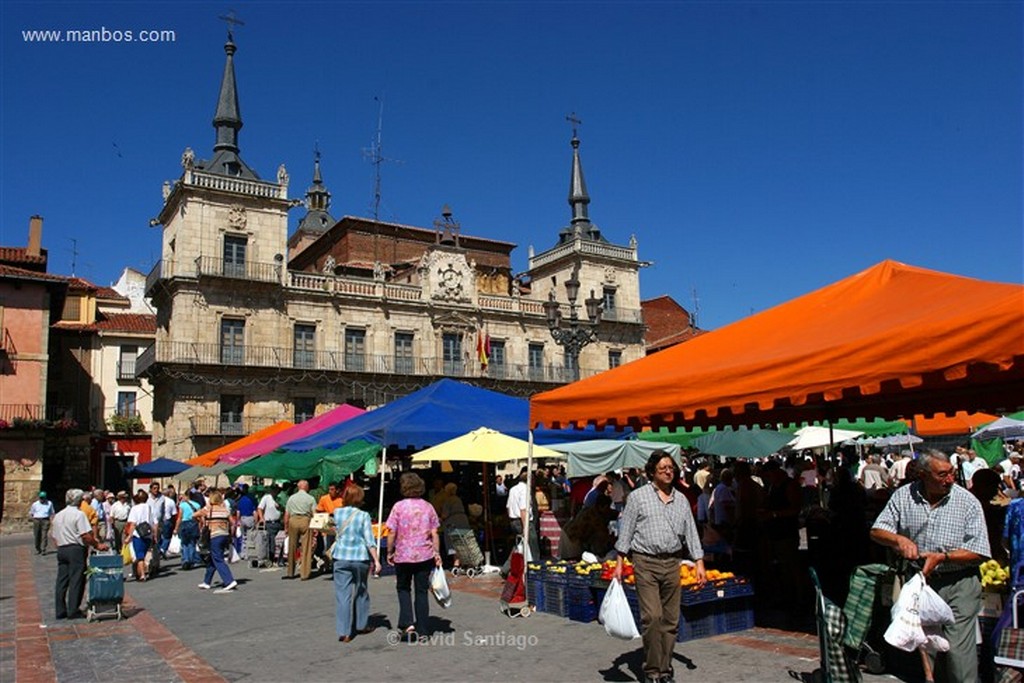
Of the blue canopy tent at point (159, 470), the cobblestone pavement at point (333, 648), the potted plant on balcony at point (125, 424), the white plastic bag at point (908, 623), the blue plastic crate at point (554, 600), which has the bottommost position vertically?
the cobblestone pavement at point (333, 648)

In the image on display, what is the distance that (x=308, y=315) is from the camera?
36938 millimetres

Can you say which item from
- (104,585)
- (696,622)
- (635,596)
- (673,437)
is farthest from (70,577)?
(673,437)

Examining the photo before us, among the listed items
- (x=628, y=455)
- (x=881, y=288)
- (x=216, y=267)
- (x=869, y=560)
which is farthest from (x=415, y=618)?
(x=216, y=267)

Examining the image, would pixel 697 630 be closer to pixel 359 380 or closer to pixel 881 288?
pixel 881 288

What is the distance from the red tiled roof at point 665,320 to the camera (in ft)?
192

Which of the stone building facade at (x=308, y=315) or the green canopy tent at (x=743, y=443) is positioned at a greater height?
the stone building facade at (x=308, y=315)

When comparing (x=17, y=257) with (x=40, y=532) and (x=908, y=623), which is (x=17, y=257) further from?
(x=908, y=623)

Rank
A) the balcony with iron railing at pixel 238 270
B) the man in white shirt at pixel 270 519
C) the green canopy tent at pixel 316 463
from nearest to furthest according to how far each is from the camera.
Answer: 1. the green canopy tent at pixel 316 463
2. the man in white shirt at pixel 270 519
3. the balcony with iron railing at pixel 238 270

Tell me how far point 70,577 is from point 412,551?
5127mm

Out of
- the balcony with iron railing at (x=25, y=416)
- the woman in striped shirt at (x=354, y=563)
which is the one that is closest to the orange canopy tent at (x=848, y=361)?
the woman in striped shirt at (x=354, y=563)

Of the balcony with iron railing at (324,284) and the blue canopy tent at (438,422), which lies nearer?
the blue canopy tent at (438,422)

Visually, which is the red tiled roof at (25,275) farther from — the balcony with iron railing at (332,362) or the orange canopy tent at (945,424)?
the orange canopy tent at (945,424)

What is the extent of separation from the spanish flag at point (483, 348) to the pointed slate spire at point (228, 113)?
15.7m

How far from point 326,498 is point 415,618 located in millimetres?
5700
